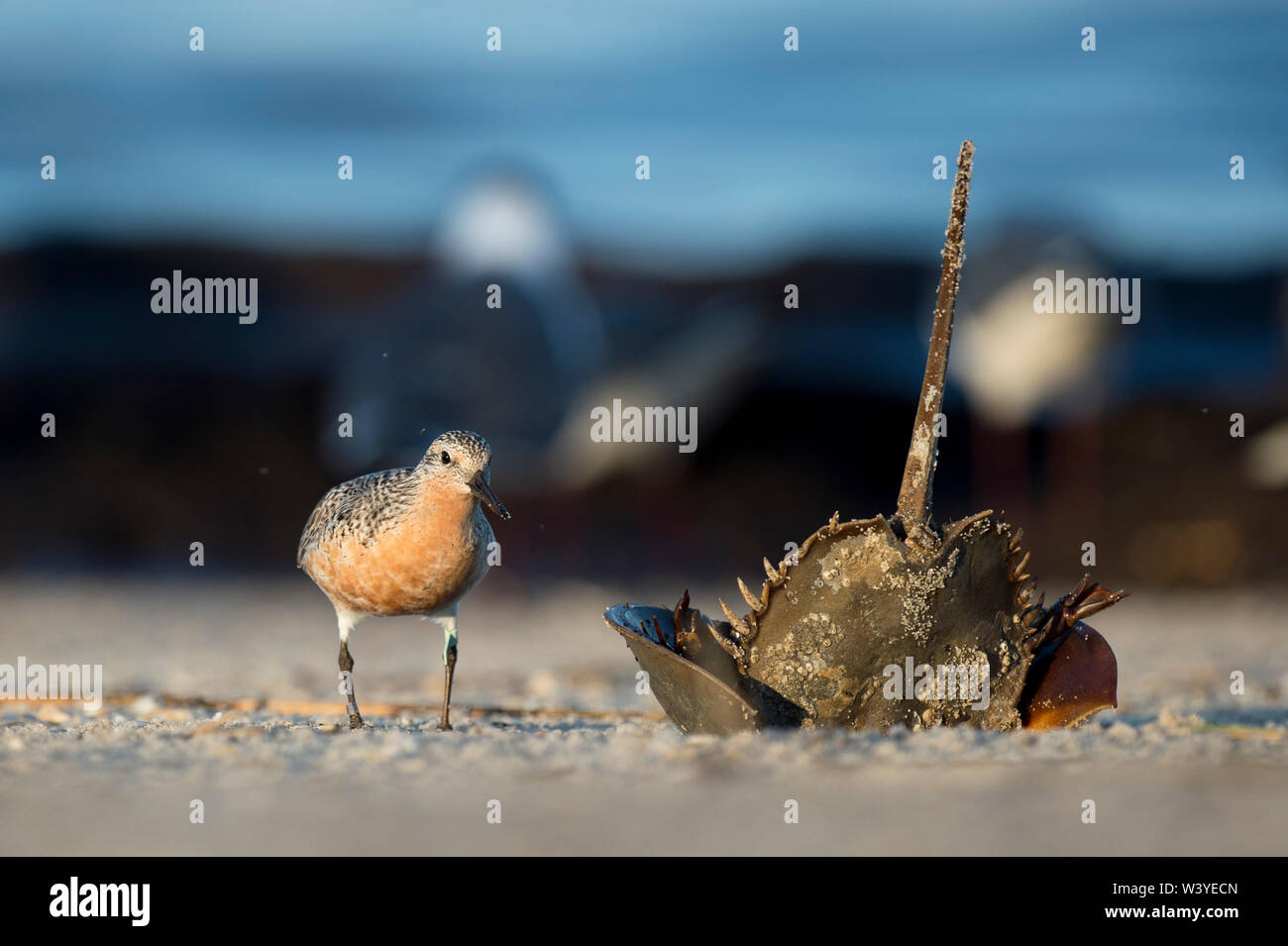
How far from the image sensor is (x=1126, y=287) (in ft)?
74.8

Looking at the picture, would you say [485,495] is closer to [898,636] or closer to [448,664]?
[448,664]

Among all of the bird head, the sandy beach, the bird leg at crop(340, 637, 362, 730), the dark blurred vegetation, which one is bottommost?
the sandy beach

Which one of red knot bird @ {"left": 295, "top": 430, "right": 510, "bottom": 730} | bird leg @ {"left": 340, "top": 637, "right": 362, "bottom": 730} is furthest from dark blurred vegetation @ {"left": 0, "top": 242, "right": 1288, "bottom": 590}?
red knot bird @ {"left": 295, "top": 430, "right": 510, "bottom": 730}

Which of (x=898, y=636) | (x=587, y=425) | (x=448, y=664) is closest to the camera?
(x=898, y=636)

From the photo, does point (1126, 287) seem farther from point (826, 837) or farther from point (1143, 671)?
point (826, 837)

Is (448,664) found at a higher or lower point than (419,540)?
lower

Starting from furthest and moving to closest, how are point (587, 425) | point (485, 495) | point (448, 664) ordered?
point (587, 425)
point (448, 664)
point (485, 495)

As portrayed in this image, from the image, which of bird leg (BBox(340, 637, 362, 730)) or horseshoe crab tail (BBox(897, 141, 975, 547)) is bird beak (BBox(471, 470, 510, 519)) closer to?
bird leg (BBox(340, 637, 362, 730))

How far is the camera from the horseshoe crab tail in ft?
17.3

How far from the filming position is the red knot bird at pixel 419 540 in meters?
6.42

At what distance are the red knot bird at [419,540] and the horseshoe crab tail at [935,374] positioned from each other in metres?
1.79

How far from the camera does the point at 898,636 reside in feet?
17.1

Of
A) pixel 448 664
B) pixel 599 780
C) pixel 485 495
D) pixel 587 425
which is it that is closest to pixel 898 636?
pixel 599 780

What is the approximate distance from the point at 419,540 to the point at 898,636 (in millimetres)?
2139
